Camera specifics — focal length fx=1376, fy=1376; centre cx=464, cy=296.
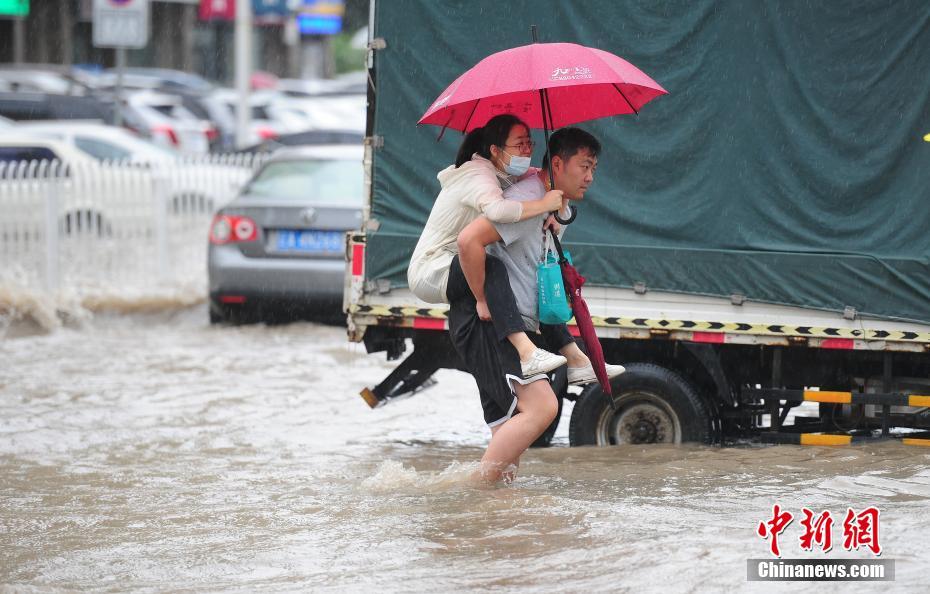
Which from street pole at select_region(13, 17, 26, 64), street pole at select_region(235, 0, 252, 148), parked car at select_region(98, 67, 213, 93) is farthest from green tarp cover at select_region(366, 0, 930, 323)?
street pole at select_region(13, 17, 26, 64)

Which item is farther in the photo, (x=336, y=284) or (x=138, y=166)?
(x=138, y=166)

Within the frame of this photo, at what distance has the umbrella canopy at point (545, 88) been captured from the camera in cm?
575

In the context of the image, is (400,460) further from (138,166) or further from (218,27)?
(218,27)

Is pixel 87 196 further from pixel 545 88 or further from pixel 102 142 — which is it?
pixel 545 88

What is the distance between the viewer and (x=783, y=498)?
6.00 meters

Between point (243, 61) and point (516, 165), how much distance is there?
18704mm

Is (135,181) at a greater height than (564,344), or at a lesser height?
greater

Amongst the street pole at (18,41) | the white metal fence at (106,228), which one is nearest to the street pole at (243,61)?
the white metal fence at (106,228)

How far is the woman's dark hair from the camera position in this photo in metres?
5.72

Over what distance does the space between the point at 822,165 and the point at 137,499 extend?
379cm

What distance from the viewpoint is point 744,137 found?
7.14 metres

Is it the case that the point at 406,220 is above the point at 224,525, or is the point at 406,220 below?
above

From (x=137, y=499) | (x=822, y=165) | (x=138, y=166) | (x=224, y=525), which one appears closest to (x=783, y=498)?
(x=822, y=165)

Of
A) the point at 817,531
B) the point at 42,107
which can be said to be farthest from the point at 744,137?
the point at 42,107
